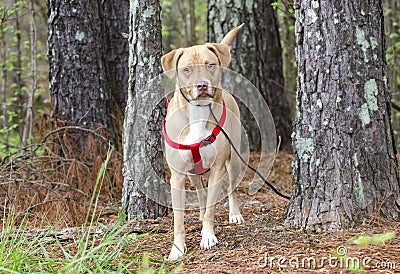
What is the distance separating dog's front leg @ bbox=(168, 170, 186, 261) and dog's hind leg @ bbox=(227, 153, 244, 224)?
755mm

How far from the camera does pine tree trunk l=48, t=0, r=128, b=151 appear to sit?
599 centimetres

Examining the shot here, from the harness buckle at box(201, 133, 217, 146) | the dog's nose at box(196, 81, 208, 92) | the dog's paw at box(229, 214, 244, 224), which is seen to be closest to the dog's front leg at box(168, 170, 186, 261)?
the harness buckle at box(201, 133, 217, 146)

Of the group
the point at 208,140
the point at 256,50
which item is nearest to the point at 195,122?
the point at 208,140

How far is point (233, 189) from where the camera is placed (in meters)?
4.61

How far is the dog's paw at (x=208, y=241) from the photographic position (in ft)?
12.3

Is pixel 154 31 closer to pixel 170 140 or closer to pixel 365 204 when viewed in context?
pixel 170 140

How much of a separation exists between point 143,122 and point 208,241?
120 cm

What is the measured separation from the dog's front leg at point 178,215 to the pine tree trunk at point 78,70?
2207 mm

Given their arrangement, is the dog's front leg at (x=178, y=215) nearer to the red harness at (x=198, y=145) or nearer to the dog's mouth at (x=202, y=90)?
the red harness at (x=198, y=145)

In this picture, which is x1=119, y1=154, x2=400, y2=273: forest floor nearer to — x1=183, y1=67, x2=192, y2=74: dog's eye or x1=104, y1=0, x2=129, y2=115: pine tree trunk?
x1=183, y1=67, x2=192, y2=74: dog's eye

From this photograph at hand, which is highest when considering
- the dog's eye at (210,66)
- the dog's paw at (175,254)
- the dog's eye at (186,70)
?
the dog's eye at (210,66)

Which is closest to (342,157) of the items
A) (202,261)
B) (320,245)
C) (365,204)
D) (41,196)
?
(365,204)

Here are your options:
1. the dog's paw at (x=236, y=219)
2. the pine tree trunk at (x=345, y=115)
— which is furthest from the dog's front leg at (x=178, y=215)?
the pine tree trunk at (x=345, y=115)

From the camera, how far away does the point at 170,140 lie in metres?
3.88
